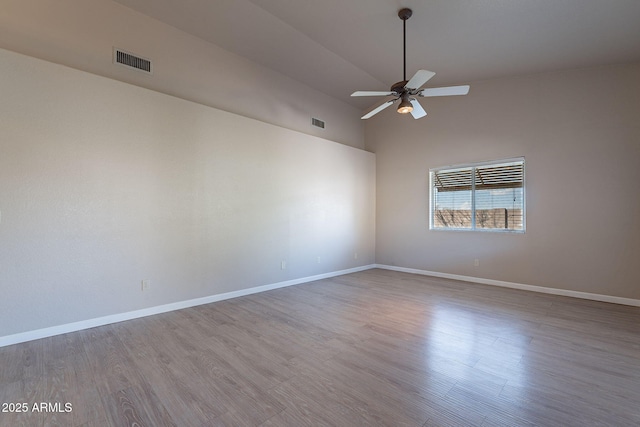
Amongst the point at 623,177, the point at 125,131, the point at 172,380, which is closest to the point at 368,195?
the point at 623,177

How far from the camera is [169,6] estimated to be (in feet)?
11.3

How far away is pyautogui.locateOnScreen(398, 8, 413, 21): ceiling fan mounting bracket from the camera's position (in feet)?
10.9

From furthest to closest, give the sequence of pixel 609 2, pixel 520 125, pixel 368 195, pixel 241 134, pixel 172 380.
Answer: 1. pixel 368 195
2. pixel 520 125
3. pixel 241 134
4. pixel 609 2
5. pixel 172 380

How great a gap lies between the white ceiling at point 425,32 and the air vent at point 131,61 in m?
0.60

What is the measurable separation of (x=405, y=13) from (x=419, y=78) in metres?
1.22

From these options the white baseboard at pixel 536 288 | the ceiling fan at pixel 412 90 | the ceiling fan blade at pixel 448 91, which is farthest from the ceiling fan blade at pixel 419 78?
the white baseboard at pixel 536 288

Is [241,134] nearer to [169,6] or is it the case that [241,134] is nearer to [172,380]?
[169,6]

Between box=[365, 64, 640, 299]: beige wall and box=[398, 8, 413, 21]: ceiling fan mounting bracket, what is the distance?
2589mm

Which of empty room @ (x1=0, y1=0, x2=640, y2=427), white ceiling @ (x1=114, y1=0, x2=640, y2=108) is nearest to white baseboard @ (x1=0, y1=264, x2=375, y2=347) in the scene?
empty room @ (x1=0, y1=0, x2=640, y2=427)

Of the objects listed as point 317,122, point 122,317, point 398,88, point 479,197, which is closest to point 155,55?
point 317,122

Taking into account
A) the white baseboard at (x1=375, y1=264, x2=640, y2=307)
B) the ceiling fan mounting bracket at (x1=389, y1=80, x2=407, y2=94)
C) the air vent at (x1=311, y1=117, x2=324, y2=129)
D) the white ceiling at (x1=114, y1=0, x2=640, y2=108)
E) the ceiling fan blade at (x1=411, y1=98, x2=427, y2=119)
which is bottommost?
the white baseboard at (x1=375, y1=264, x2=640, y2=307)

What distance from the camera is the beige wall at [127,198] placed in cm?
270

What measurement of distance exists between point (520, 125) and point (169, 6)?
5.73 m

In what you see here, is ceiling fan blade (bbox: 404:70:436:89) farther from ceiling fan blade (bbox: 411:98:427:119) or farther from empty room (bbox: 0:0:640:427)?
ceiling fan blade (bbox: 411:98:427:119)
